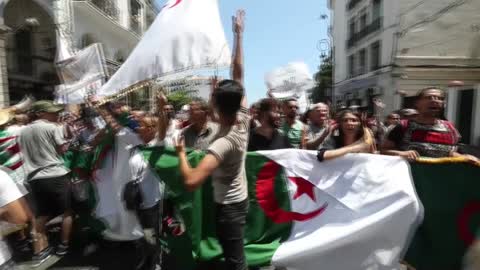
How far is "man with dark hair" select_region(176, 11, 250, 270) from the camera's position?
2.24 m

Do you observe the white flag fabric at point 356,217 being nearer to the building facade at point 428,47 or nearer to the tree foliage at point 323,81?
the building facade at point 428,47

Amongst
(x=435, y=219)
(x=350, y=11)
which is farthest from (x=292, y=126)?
(x=350, y=11)

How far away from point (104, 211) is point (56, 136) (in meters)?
1.00

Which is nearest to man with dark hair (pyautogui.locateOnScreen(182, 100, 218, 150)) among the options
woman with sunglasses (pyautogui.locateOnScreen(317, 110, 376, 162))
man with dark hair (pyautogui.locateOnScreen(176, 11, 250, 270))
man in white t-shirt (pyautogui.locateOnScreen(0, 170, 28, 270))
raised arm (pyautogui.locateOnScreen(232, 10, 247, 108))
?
raised arm (pyautogui.locateOnScreen(232, 10, 247, 108))

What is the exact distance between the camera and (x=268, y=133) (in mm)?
4066

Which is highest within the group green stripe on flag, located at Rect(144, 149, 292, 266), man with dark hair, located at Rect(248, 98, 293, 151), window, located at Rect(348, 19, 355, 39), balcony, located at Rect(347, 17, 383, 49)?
window, located at Rect(348, 19, 355, 39)

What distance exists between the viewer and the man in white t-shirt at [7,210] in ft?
6.62

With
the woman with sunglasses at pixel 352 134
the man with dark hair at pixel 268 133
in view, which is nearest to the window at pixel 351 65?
the man with dark hair at pixel 268 133

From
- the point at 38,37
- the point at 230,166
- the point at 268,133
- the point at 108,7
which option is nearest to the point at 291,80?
the point at 268,133

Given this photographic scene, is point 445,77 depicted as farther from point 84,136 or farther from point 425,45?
point 84,136

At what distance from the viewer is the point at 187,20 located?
129 inches

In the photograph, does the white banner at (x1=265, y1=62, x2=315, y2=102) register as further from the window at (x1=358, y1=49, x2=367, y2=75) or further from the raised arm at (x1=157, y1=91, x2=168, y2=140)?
the window at (x1=358, y1=49, x2=367, y2=75)

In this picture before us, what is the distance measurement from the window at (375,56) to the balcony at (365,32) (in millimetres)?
1050

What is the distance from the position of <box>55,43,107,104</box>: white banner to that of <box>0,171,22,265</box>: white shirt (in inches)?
117
